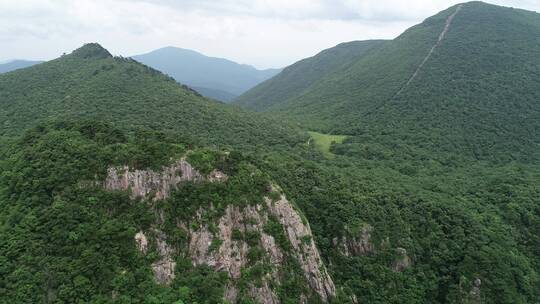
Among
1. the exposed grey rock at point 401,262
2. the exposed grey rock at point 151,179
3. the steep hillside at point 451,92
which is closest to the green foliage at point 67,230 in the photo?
the exposed grey rock at point 151,179

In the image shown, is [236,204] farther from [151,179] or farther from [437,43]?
[437,43]

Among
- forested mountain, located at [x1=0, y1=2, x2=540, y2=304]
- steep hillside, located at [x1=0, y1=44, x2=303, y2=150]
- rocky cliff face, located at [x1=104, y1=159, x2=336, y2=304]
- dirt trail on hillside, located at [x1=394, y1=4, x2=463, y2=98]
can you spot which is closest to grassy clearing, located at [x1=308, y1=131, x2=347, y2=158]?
forested mountain, located at [x1=0, y1=2, x2=540, y2=304]

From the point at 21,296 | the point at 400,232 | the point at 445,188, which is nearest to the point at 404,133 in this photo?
the point at 445,188

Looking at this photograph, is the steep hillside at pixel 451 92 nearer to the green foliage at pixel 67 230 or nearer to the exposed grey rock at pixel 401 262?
the exposed grey rock at pixel 401 262

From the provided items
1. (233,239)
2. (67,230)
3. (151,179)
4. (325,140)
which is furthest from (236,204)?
(325,140)

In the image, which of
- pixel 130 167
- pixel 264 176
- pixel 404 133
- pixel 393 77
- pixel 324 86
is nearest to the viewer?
pixel 130 167

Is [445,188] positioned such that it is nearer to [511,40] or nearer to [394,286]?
[394,286]
